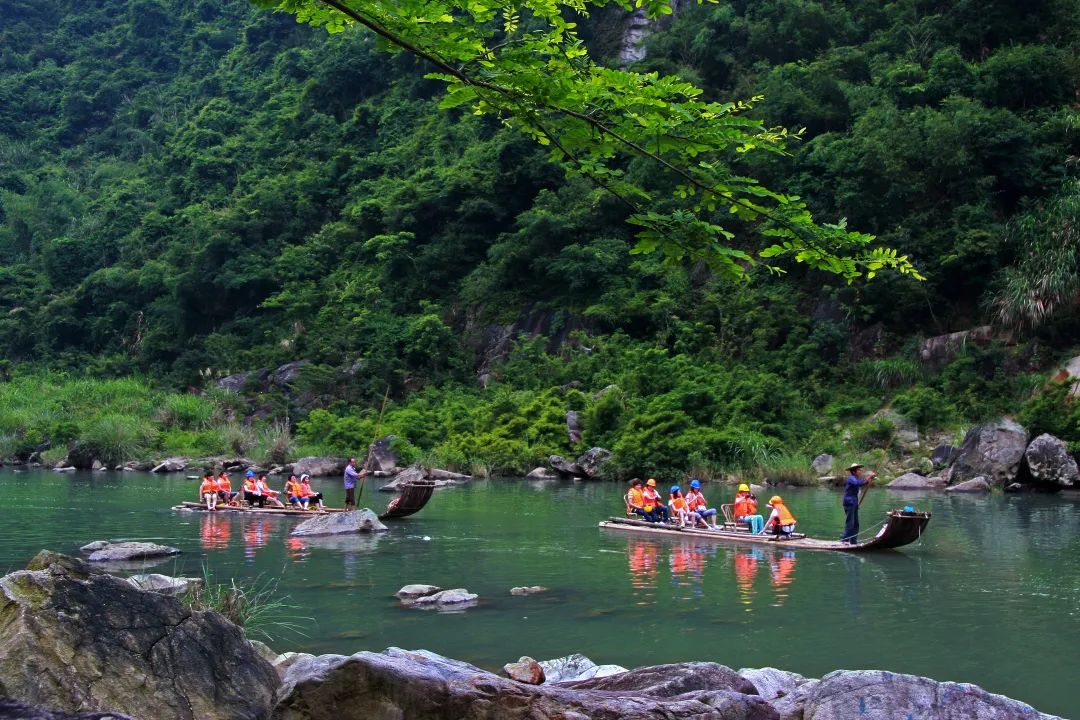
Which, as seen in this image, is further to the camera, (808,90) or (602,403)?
(808,90)

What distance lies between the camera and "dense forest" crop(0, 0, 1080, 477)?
30938 millimetres

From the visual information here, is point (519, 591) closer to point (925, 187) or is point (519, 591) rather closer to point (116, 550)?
point (116, 550)

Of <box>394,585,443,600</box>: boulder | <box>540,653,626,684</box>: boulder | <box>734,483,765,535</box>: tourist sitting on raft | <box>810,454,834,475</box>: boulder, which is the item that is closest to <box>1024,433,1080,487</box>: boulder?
<box>810,454,834,475</box>: boulder

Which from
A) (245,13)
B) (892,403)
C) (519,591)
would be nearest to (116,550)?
(519,591)

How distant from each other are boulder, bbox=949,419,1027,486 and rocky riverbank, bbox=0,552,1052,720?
21139mm

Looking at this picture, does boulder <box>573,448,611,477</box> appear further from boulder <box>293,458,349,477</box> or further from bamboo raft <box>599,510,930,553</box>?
bamboo raft <box>599,510,930,553</box>

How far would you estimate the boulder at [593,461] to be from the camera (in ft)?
99.8

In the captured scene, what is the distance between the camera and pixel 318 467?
3303cm

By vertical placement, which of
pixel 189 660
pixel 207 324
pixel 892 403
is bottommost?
pixel 189 660

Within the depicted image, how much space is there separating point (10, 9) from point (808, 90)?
6331cm

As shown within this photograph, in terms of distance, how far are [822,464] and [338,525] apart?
15.3 meters

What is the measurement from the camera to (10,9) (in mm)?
76000

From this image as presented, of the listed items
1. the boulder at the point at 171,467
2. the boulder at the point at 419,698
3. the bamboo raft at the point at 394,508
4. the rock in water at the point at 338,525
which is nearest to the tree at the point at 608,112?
the boulder at the point at 419,698

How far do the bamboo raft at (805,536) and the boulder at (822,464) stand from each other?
10698 mm
